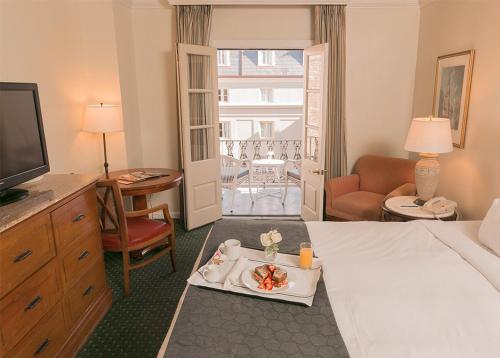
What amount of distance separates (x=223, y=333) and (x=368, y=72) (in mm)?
3753

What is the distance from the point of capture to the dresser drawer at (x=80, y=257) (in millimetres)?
2166

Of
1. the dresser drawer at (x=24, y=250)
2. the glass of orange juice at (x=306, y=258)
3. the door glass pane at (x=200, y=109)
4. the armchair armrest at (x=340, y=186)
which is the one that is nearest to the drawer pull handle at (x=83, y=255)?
the dresser drawer at (x=24, y=250)

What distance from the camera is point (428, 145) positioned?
2.98 m

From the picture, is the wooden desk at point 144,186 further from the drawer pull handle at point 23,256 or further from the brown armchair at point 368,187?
the brown armchair at point 368,187

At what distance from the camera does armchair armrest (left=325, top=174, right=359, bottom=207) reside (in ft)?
13.1

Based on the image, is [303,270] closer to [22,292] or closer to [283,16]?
[22,292]

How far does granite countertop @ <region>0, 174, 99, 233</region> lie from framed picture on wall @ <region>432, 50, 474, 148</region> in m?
3.12

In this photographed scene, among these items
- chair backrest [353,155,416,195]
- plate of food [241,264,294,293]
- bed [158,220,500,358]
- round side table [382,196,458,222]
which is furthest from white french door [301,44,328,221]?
plate of food [241,264,294,293]

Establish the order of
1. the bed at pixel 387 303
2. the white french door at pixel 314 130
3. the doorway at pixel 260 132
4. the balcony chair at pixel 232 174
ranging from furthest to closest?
the doorway at pixel 260 132 < the balcony chair at pixel 232 174 < the white french door at pixel 314 130 < the bed at pixel 387 303

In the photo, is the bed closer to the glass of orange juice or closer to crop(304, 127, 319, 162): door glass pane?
the glass of orange juice

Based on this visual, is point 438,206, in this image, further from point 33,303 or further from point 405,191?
point 33,303

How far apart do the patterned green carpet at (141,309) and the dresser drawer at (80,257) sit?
1.48 feet

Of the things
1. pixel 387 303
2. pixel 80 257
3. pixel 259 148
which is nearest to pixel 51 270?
pixel 80 257

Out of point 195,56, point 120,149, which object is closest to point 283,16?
point 195,56
